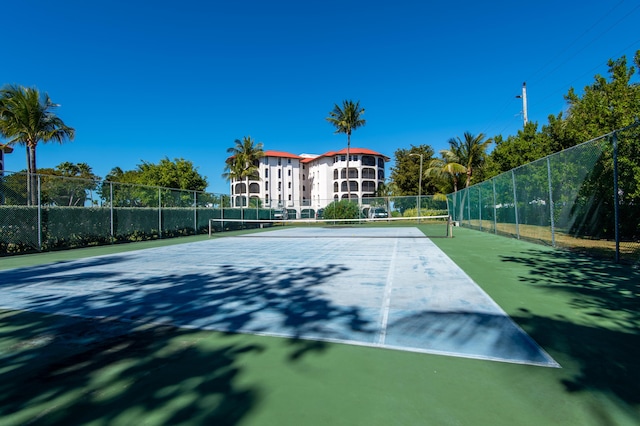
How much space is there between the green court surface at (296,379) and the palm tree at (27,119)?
21.2 meters

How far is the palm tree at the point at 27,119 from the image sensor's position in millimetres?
18844

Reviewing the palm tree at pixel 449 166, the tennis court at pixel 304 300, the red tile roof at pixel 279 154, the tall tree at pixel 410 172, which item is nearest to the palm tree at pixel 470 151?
the palm tree at pixel 449 166

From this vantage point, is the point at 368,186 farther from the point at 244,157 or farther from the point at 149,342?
the point at 149,342

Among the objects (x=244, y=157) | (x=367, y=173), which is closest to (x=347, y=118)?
(x=244, y=157)

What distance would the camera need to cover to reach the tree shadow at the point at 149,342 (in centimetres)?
241

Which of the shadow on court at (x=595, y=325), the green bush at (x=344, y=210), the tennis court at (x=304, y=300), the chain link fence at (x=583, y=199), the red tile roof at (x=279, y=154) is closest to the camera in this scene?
the shadow on court at (x=595, y=325)

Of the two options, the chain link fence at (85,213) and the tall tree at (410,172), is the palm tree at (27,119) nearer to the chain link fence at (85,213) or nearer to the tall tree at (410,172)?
the chain link fence at (85,213)

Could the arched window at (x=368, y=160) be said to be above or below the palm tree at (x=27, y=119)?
above

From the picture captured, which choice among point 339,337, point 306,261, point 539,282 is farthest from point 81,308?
point 539,282

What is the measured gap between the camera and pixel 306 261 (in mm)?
8898

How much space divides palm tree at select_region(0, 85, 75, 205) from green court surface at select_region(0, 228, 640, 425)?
21.2 meters

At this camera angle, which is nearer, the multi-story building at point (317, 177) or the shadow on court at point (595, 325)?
the shadow on court at point (595, 325)

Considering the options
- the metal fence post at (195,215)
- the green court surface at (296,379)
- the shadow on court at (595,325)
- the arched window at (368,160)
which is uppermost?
the arched window at (368,160)

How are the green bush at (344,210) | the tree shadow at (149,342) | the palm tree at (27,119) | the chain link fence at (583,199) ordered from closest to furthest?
the tree shadow at (149,342) → the chain link fence at (583,199) → the palm tree at (27,119) → the green bush at (344,210)
